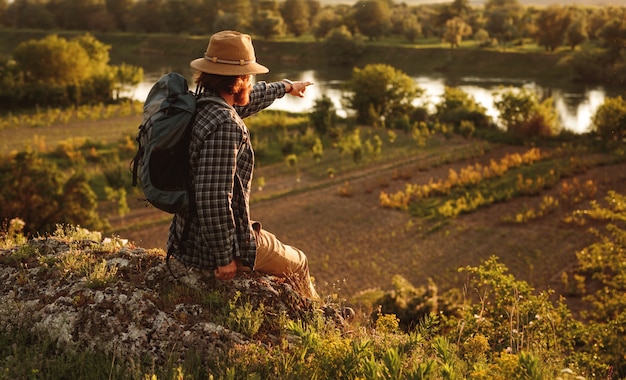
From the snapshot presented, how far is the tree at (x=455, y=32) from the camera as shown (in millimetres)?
70750

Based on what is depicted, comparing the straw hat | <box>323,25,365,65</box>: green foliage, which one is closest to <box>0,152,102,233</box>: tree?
the straw hat

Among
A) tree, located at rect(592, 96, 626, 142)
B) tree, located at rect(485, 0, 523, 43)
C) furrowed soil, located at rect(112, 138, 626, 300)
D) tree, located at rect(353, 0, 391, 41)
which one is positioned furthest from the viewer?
tree, located at rect(353, 0, 391, 41)

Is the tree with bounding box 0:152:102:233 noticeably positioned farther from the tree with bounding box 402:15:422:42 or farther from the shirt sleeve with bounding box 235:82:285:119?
the tree with bounding box 402:15:422:42

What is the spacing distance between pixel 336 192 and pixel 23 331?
66.0ft

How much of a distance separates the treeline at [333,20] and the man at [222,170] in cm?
5923

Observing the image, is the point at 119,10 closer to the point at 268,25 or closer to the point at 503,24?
the point at 268,25

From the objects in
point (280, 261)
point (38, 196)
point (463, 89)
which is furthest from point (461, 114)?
point (280, 261)

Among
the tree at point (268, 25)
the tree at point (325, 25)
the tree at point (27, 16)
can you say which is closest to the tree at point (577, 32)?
the tree at point (325, 25)

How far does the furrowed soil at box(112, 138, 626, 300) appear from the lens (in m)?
16.3

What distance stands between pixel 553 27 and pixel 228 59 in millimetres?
69455

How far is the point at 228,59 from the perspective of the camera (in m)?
4.09

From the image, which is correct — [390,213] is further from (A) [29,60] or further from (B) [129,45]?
(B) [129,45]

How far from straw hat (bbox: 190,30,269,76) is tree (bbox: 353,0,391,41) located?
7958cm

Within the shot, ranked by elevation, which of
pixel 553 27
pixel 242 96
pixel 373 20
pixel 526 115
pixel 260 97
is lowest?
pixel 526 115
